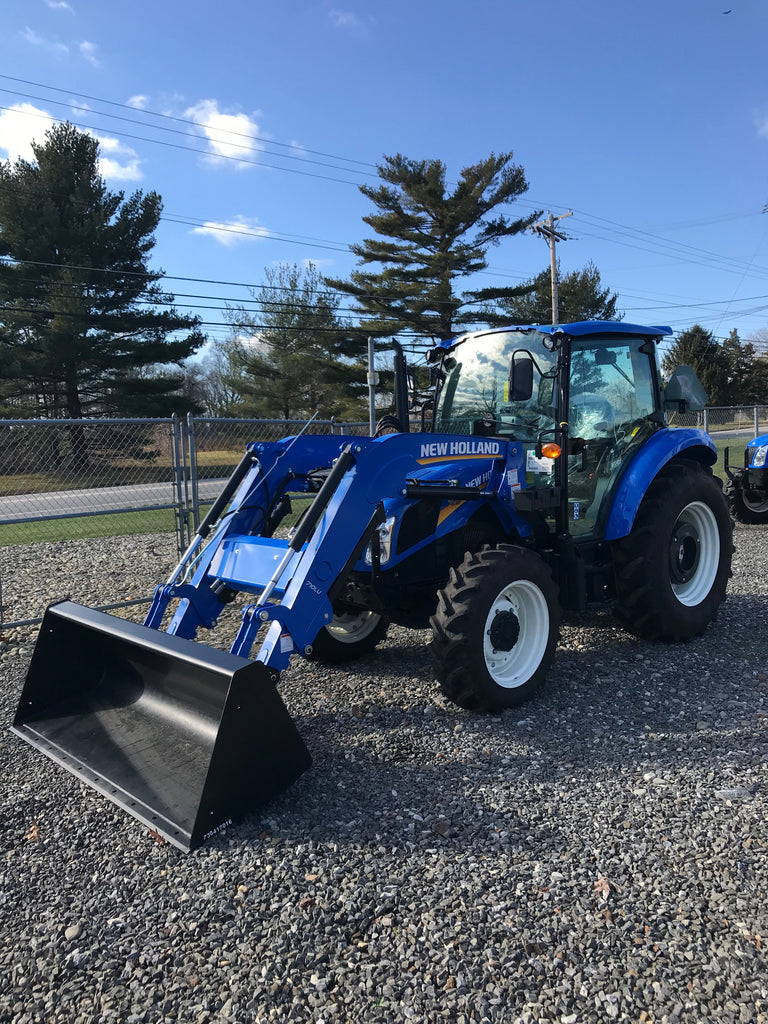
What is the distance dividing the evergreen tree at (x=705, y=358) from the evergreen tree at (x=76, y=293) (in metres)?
31.6

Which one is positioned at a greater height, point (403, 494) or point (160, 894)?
point (403, 494)

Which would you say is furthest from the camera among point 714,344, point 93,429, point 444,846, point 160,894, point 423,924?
point 714,344

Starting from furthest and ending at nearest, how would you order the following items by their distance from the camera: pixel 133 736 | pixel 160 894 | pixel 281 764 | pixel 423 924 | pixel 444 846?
1. pixel 133 736
2. pixel 281 764
3. pixel 444 846
4. pixel 160 894
5. pixel 423 924

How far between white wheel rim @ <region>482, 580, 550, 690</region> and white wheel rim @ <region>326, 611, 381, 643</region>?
1155 mm

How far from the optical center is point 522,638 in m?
4.37

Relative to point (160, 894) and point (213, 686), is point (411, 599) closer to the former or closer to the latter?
point (213, 686)

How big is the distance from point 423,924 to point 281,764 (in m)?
0.91

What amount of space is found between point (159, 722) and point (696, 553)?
4.17 meters

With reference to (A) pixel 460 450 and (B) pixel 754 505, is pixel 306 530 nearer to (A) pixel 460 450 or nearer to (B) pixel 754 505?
(A) pixel 460 450

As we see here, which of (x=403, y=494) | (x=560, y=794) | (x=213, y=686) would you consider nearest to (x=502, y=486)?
(x=403, y=494)

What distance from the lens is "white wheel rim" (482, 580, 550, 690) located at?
13.8ft

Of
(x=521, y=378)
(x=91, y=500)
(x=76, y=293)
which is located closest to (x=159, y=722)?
(x=521, y=378)

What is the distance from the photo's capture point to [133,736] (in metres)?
3.47

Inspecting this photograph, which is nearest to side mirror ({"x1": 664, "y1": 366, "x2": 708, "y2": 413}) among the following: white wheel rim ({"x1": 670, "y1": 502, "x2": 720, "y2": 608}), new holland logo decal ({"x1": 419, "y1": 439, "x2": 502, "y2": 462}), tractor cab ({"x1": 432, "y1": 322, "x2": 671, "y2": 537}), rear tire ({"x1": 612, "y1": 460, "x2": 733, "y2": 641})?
tractor cab ({"x1": 432, "y1": 322, "x2": 671, "y2": 537})
